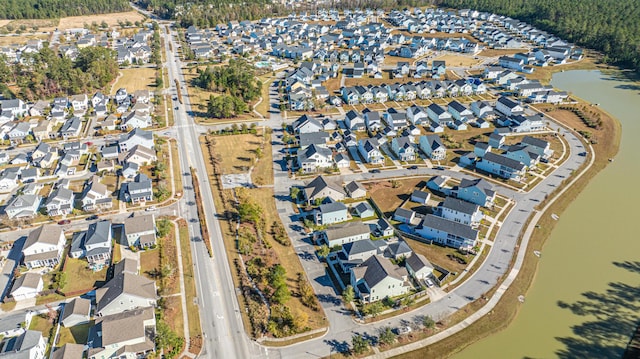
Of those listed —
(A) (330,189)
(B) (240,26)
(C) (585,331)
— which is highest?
(B) (240,26)

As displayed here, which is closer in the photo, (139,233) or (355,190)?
(139,233)

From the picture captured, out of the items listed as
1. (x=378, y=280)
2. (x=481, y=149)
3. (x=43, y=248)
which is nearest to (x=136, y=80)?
(x=43, y=248)

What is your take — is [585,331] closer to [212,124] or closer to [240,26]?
[212,124]

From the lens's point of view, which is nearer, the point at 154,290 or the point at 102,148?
the point at 154,290

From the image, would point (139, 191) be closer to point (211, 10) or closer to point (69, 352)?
point (69, 352)

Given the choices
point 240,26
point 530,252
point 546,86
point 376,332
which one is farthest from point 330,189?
point 240,26

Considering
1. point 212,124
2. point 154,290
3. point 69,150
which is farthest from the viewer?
point 212,124
